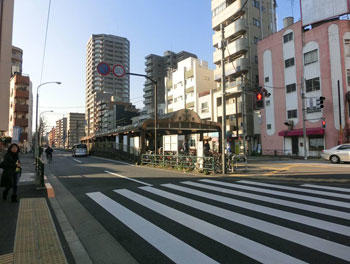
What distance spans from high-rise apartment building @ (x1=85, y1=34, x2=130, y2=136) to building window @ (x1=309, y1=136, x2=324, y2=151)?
86595 millimetres

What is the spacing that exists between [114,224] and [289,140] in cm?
2906

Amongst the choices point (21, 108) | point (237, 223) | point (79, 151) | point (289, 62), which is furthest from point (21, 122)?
point (237, 223)

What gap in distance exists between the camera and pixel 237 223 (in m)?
4.30

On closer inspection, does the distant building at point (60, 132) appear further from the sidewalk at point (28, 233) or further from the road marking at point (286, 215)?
the road marking at point (286, 215)

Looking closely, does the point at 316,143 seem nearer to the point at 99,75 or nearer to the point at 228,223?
the point at 228,223

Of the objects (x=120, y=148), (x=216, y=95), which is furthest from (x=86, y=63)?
(x=120, y=148)

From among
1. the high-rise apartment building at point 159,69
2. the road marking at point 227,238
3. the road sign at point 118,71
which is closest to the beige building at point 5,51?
the road sign at point 118,71

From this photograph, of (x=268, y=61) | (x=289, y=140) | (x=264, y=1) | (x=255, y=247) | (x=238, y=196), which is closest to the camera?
(x=255, y=247)

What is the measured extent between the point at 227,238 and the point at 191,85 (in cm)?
4598

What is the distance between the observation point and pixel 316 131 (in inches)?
966

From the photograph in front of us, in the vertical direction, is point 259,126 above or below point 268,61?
below

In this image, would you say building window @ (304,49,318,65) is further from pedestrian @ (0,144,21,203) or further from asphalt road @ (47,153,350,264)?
pedestrian @ (0,144,21,203)

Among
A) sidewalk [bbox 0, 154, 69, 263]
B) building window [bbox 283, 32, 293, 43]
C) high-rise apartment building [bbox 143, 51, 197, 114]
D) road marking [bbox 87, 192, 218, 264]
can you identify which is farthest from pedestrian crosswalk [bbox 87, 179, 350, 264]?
high-rise apartment building [bbox 143, 51, 197, 114]

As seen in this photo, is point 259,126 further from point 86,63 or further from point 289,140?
point 86,63
